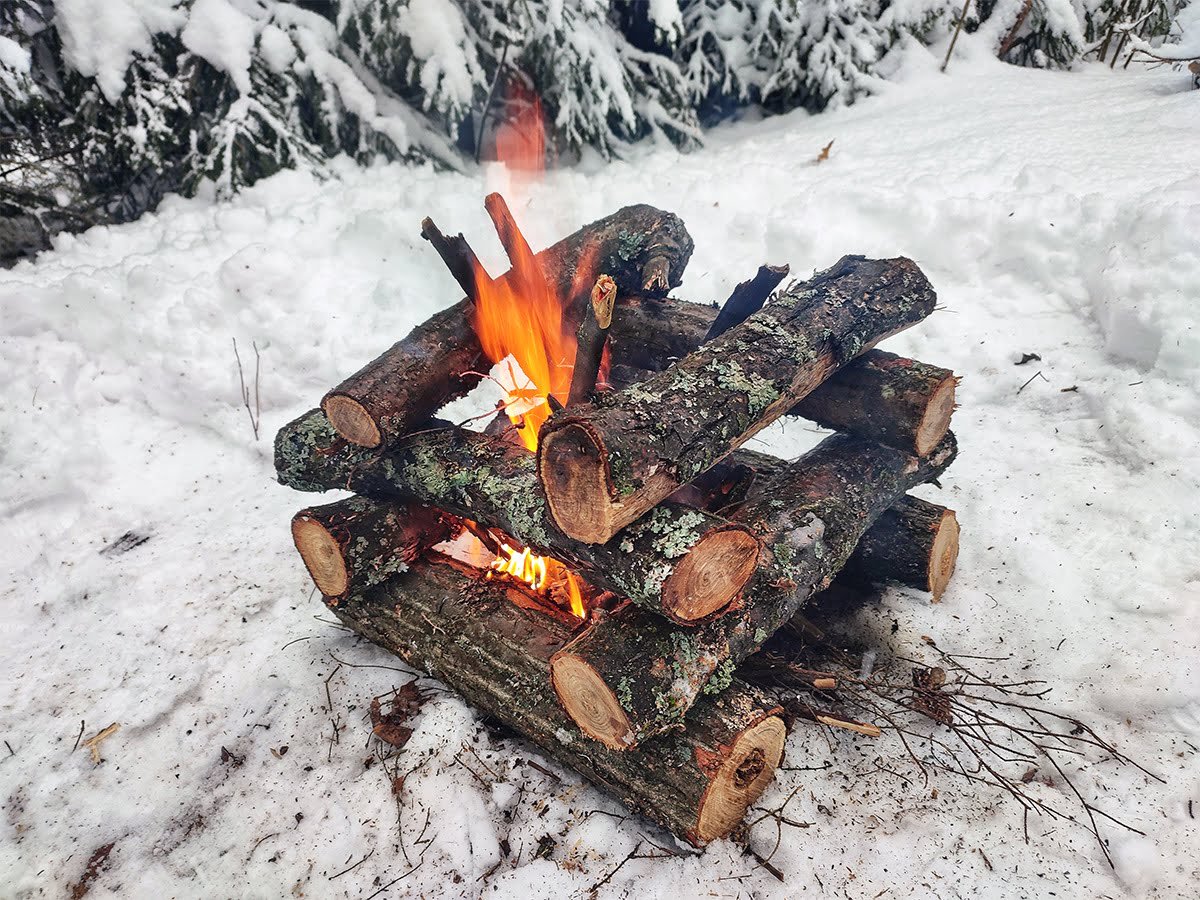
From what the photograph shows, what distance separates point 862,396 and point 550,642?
1.89m

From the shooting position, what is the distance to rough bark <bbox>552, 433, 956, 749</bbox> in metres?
2.51

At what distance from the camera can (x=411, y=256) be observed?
606 cm

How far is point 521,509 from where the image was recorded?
294cm

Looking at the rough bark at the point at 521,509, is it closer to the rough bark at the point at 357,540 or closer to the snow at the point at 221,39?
the rough bark at the point at 357,540

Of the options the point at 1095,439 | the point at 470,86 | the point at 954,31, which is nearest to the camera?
the point at 1095,439

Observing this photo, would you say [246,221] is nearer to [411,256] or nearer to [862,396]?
[411,256]

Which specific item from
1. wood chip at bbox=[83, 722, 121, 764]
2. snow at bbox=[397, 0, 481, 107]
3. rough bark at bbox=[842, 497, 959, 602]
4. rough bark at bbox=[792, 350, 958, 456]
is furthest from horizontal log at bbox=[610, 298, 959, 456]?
snow at bbox=[397, 0, 481, 107]

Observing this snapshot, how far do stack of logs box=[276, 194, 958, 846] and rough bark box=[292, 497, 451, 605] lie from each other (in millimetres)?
12

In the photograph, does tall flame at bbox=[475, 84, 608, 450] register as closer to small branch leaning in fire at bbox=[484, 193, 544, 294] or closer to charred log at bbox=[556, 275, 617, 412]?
small branch leaning in fire at bbox=[484, 193, 544, 294]

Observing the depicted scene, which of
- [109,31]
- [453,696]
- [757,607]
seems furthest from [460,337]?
[109,31]

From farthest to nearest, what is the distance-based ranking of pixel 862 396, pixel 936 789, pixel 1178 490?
1. pixel 1178 490
2. pixel 862 396
3. pixel 936 789

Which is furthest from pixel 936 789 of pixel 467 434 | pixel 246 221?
pixel 246 221

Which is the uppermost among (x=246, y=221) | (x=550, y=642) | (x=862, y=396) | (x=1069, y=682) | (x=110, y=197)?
(x=110, y=197)

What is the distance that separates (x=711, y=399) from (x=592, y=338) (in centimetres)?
52
